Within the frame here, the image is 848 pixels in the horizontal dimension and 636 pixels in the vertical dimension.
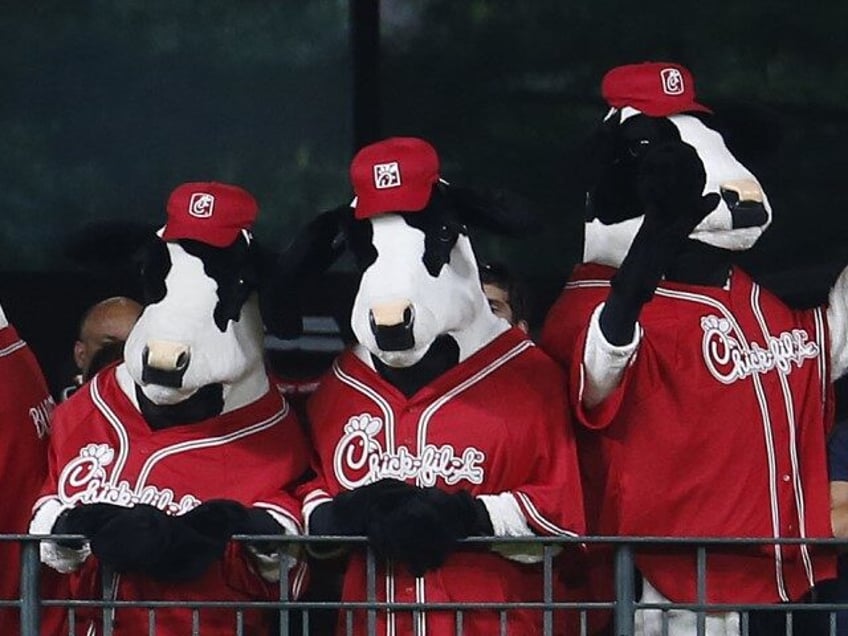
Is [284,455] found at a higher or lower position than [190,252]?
lower

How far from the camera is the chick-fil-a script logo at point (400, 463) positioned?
5379 millimetres

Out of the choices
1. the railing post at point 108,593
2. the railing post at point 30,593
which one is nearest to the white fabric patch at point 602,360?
the railing post at point 108,593

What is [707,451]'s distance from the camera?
547 centimetres

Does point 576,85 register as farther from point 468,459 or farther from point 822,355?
point 468,459

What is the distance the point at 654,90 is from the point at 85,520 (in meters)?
1.31

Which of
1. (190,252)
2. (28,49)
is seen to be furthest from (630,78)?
(28,49)

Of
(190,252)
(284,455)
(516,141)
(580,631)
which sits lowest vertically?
(580,631)

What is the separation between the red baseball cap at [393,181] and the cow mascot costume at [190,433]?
0.26m

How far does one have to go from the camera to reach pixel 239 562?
5.43m

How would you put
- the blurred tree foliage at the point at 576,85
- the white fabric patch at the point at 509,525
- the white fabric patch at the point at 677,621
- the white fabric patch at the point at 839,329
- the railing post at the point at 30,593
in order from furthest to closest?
the blurred tree foliage at the point at 576,85 → the white fabric patch at the point at 839,329 → the white fabric patch at the point at 677,621 → the white fabric patch at the point at 509,525 → the railing post at the point at 30,593

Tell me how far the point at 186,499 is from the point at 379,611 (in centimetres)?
41

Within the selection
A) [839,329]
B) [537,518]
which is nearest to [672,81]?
[839,329]

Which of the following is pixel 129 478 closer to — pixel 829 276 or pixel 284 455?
pixel 284 455

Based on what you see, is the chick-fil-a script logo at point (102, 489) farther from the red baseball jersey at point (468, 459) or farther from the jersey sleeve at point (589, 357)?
the jersey sleeve at point (589, 357)
